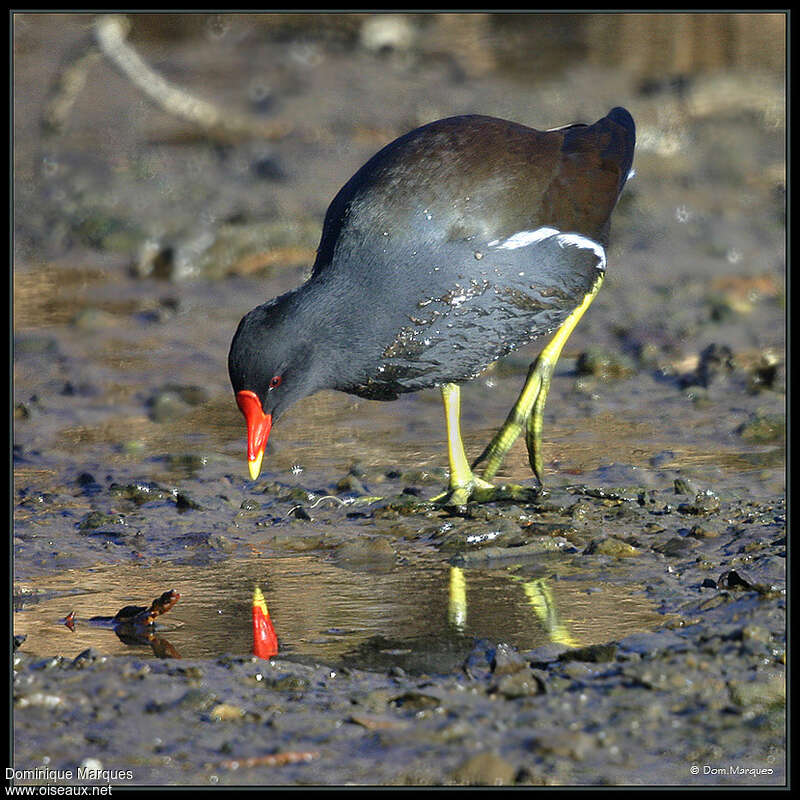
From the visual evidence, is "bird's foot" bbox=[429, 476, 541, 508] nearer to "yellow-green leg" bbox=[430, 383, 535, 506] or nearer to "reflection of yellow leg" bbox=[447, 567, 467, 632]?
"yellow-green leg" bbox=[430, 383, 535, 506]

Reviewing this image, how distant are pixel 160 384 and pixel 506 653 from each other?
12.9 ft

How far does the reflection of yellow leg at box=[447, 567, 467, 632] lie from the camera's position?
14.0ft

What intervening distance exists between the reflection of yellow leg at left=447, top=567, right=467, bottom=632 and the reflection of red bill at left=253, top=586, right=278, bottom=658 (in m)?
0.57

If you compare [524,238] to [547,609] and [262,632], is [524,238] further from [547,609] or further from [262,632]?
[262,632]

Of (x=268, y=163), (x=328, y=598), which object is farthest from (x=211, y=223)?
(x=328, y=598)

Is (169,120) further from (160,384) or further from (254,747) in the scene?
(254,747)

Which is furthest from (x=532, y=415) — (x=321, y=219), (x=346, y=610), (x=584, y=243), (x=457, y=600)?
(x=321, y=219)

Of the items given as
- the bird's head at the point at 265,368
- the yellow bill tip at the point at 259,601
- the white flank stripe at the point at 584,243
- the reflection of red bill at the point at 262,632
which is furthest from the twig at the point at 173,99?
the reflection of red bill at the point at 262,632

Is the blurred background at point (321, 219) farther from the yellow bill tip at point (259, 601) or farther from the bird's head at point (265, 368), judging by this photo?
the yellow bill tip at point (259, 601)

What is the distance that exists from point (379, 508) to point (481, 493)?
1.38 ft

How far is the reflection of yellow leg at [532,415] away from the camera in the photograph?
221 inches

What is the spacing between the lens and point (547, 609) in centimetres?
435

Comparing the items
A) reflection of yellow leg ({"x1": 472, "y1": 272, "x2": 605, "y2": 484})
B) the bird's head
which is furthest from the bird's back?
reflection of yellow leg ({"x1": 472, "y1": 272, "x2": 605, "y2": 484})

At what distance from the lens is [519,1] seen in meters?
14.9
